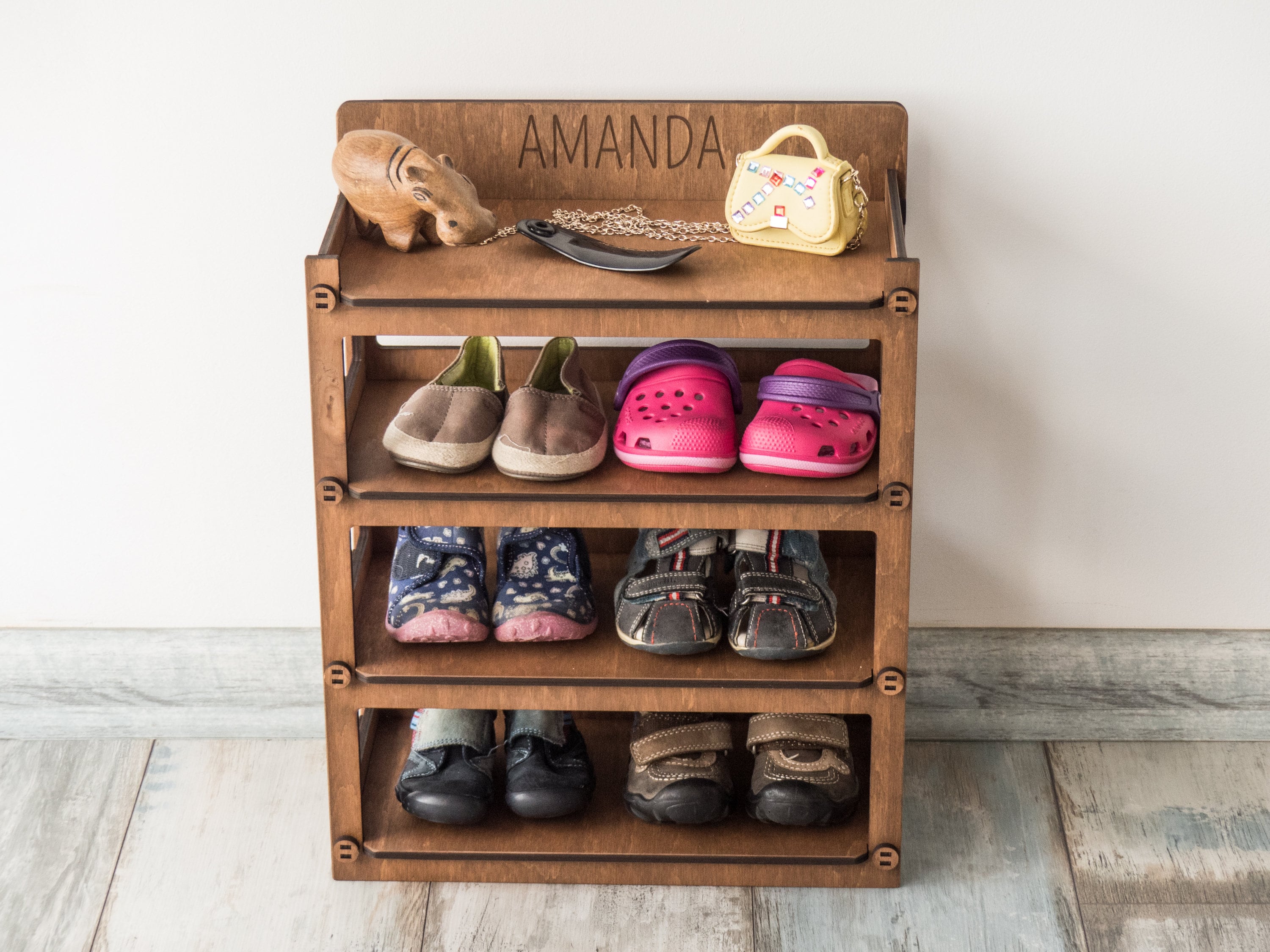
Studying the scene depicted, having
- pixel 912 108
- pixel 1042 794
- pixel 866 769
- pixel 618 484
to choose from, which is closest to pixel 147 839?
pixel 618 484

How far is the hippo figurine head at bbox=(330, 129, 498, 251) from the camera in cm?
130

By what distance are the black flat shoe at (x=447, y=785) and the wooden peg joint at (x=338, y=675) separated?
164 mm

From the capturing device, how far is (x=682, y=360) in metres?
1.44

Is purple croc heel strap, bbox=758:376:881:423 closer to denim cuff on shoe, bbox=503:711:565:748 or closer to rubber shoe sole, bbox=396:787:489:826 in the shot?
denim cuff on shoe, bbox=503:711:565:748

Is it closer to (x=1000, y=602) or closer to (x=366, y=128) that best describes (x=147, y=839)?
(x=366, y=128)

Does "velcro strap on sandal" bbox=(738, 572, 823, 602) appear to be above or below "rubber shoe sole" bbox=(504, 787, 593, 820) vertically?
above

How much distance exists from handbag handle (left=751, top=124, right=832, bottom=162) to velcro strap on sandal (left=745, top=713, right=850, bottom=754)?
677 millimetres

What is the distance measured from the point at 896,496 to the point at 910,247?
1.26ft

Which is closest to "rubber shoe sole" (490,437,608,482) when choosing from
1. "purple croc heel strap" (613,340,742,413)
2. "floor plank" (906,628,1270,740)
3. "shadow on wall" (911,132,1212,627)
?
"purple croc heel strap" (613,340,742,413)

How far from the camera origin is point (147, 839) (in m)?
1.64

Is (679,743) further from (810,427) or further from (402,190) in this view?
(402,190)

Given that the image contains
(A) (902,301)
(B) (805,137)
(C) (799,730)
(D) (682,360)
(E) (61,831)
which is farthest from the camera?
(E) (61,831)

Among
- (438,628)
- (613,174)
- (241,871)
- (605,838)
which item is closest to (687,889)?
(605,838)

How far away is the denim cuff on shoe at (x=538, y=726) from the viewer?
1544 mm
